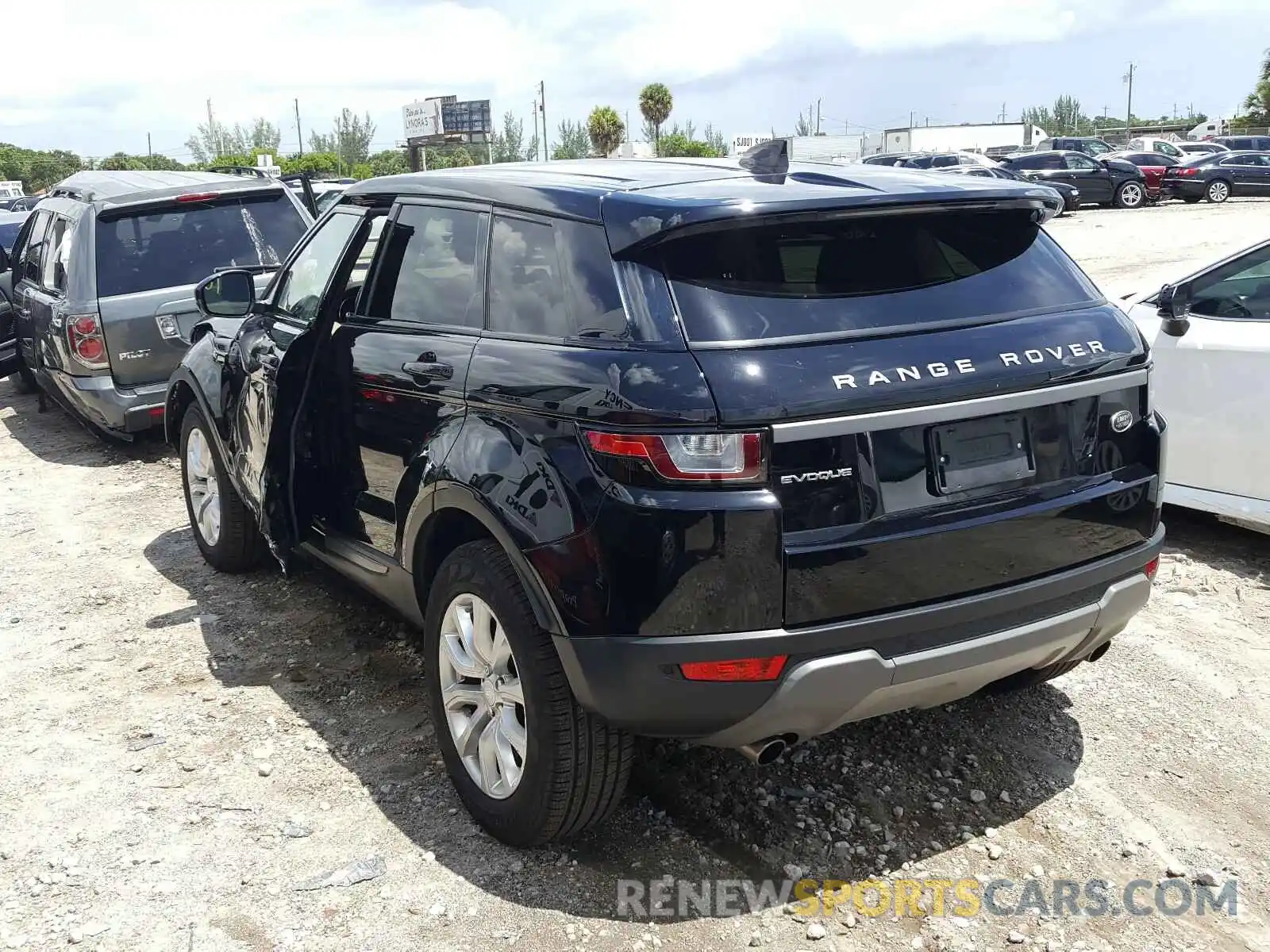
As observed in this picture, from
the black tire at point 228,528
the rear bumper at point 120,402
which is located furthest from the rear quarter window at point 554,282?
the rear bumper at point 120,402

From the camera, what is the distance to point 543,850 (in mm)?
3301

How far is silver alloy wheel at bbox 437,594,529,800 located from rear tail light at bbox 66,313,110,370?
574cm

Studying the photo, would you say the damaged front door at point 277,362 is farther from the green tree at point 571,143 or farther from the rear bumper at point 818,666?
the green tree at point 571,143

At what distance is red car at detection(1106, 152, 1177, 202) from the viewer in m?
30.2

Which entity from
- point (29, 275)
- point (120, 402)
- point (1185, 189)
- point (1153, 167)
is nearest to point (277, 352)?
point (120, 402)

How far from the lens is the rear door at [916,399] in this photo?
272 centimetres

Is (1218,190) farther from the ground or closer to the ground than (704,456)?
farther from the ground

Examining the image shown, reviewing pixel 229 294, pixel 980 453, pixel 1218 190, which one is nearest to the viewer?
pixel 980 453

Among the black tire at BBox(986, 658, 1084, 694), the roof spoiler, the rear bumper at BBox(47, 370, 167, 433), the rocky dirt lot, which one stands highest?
the roof spoiler

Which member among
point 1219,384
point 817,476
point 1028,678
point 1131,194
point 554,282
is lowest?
point 1028,678

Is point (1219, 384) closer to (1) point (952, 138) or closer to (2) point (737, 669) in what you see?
(2) point (737, 669)

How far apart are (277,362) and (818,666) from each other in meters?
2.59

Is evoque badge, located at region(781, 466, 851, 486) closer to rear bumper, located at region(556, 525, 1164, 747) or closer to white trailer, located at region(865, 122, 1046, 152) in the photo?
rear bumper, located at region(556, 525, 1164, 747)

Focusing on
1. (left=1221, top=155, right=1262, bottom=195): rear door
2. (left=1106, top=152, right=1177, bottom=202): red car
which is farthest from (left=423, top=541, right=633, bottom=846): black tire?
(left=1221, top=155, right=1262, bottom=195): rear door
